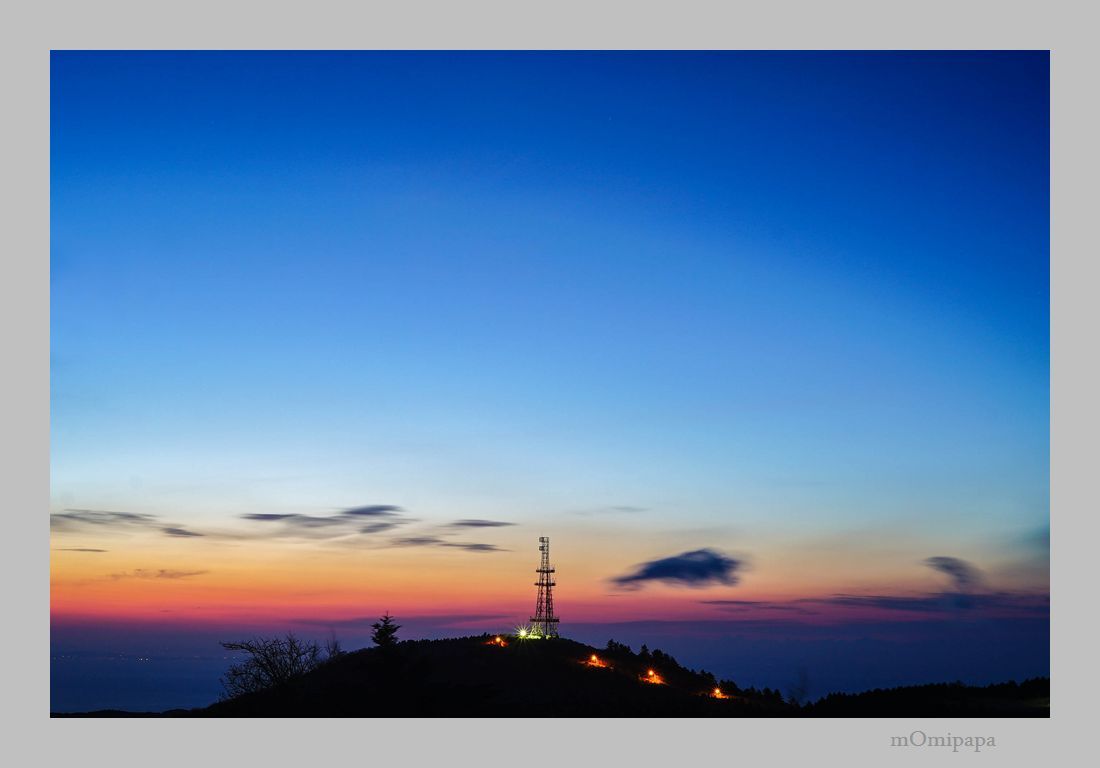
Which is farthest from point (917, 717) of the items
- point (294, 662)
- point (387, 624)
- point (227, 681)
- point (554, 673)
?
point (227, 681)

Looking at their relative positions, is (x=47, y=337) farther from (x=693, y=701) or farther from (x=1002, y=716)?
(x=1002, y=716)

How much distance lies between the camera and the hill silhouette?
43.7m

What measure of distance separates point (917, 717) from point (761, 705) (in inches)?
420

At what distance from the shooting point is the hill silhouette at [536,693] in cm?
4366

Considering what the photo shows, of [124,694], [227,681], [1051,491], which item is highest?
[1051,491]

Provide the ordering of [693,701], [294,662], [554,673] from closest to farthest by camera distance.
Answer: [693,701]
[554,673]
[294,662]

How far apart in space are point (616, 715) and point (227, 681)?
28.7 meters

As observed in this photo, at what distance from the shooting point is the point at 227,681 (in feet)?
198

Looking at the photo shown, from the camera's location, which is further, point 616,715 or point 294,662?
point 294,662

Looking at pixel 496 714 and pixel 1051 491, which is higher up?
pixel 1051 491

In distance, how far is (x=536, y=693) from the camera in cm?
4994

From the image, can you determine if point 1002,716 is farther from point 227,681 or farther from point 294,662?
point 227,681

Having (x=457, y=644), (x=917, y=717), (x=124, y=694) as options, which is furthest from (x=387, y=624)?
(x=124, y=694)

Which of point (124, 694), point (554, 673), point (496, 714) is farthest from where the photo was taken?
point (124, 694)
